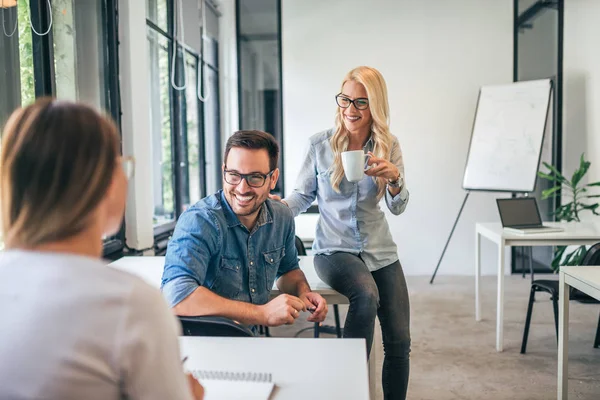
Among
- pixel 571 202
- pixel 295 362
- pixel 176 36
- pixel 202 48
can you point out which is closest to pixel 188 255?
pixel 295 362

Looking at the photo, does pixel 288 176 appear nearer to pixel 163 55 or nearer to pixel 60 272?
pixel 163 55

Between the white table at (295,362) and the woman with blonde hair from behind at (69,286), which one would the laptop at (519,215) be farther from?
the woman with blonde hair from behind at (69,286)

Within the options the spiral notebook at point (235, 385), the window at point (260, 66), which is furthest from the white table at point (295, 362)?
the window at point (260, 66)

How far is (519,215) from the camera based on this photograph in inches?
138

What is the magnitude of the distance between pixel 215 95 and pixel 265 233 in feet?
15.2

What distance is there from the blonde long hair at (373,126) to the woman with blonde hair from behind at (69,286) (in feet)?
5.23

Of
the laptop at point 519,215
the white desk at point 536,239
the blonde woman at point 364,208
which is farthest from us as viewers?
the laptop at point 519,215

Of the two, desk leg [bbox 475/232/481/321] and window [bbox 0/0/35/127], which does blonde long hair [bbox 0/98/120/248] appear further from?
desk leg [bbox 475/232/481/321]

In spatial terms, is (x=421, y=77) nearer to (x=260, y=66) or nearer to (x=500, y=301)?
(x=260, y=66)

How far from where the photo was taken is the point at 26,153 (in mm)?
615

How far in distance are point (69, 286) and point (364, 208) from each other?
175 centimetres

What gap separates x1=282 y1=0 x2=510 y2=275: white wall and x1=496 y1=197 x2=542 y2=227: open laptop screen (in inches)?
86.1

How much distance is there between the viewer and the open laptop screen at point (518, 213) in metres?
3.47

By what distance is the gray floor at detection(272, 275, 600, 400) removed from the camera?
9.18 ft
